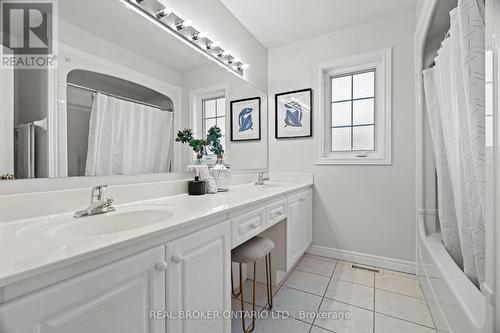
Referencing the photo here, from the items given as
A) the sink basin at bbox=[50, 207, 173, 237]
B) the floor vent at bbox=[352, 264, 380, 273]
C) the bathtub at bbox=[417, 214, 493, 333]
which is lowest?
the floor vent at bbox=[352, 264, 380, 273]

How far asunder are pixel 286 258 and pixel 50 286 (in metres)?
1.57

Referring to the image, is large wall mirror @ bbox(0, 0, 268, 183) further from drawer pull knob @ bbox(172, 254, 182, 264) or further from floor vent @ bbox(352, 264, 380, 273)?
floor vent @ bbox(352, 264, 380, 273)

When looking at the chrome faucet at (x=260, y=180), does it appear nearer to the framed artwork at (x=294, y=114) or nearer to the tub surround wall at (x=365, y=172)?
the tub surround wall at (x=365, y=172)

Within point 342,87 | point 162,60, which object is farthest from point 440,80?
point 162,60

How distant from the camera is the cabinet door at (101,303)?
49 cm

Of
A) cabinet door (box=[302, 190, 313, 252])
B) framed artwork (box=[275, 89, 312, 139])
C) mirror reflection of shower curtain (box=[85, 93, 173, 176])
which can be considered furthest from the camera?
framed artwork (box=[275, 89, 312, 139])

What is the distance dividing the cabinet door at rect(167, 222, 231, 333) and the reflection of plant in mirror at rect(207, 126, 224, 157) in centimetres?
89

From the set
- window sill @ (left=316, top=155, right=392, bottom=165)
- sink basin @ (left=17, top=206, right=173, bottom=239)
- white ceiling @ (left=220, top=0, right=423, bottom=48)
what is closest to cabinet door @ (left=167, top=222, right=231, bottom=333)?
sink basin @ (left=17, top=206, right=173, bottom=239)

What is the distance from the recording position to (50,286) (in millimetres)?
529

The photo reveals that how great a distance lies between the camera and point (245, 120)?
2.42 meters

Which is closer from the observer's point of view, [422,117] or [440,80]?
[440,80]

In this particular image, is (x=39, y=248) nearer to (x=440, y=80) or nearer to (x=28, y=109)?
(x=28, y=109)

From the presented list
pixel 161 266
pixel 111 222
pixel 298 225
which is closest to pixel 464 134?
pixel 298 225

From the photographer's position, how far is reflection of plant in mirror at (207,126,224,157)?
1850 millimetres
